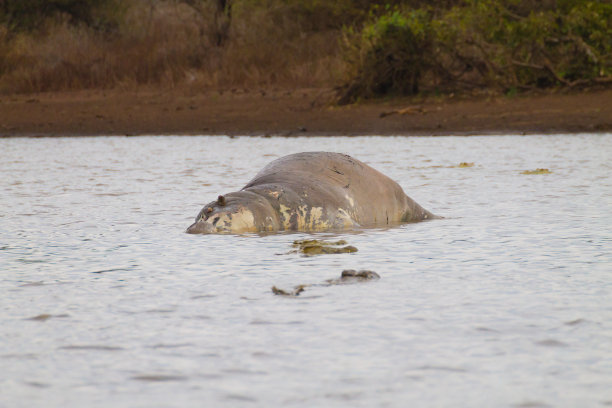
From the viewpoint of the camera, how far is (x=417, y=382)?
313 centimetres

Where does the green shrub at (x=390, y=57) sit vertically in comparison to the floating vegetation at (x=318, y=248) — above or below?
above

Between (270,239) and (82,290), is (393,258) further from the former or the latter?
(82,290)

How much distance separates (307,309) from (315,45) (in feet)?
72.0

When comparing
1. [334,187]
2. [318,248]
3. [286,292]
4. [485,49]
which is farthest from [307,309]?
[485,49]

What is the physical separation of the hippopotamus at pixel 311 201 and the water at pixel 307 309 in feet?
0.71

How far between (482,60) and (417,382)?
1695cm

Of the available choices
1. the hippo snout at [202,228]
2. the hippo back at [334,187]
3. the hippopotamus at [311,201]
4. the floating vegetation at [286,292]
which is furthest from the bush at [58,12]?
the floating vegetation at [286,292]

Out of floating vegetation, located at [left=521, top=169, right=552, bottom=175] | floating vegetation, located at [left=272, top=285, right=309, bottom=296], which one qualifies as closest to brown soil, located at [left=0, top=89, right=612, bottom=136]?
floating vegetation, located at [left=521, top=169, right=552, bottom=175]

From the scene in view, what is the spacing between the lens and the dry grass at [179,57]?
23.7 m

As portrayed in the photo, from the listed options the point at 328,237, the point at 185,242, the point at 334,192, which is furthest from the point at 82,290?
the point at 334,192

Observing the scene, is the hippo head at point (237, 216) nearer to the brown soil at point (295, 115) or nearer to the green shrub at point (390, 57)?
the brown soil at point (295, 115)

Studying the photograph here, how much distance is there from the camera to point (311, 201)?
661 cm

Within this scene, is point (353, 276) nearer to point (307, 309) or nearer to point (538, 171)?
point (307, 309)

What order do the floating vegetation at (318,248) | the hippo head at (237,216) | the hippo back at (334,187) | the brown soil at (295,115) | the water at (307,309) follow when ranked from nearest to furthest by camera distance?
the water at (307,309) < the floating vegetation at (318,248) < the hippo head at (237,216) < the hippo back at (334,187) < the brown soil at (295,115)
